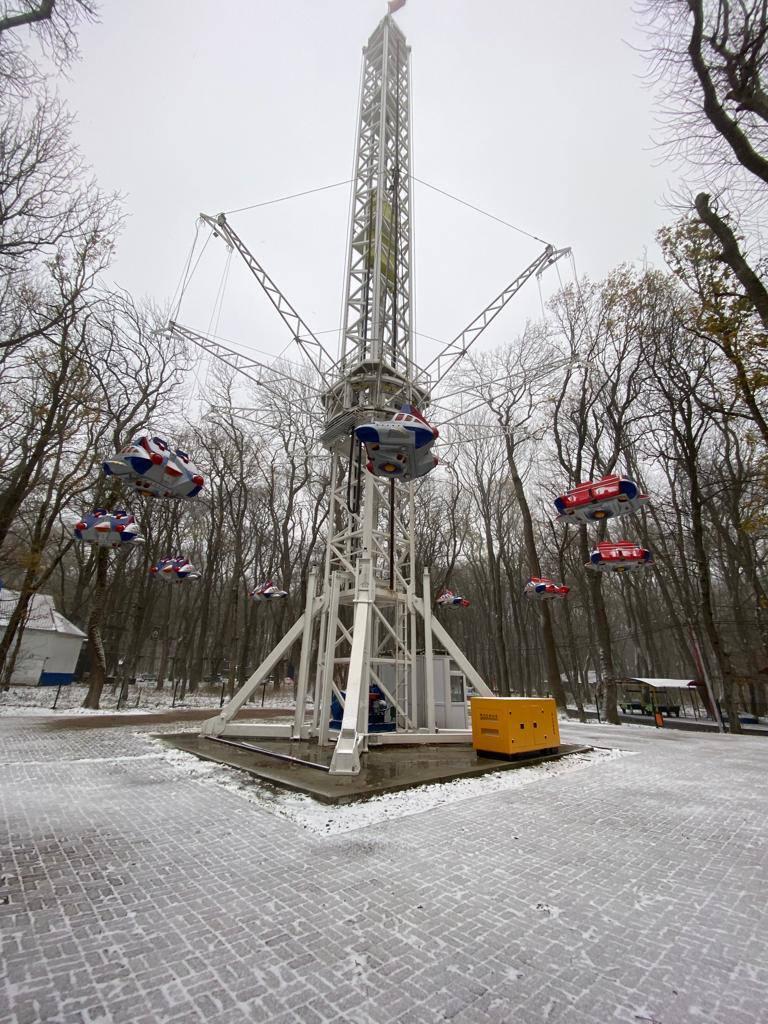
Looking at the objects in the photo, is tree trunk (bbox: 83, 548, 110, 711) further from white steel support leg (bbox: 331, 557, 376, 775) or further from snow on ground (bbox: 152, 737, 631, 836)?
white steel support leg (bbox: 331, 557, 376, 775)

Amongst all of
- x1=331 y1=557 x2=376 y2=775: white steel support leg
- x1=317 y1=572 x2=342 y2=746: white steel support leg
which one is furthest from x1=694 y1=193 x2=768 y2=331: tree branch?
x1=317 y1=572 x2=342 y2=746: white steel support leg

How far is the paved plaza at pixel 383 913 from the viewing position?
2.33 m

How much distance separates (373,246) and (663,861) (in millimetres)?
15137

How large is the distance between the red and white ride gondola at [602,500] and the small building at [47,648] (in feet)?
101

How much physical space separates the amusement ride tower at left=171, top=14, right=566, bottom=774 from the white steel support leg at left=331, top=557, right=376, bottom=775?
2 centimetres

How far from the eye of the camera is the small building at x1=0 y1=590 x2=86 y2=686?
28.4 metres

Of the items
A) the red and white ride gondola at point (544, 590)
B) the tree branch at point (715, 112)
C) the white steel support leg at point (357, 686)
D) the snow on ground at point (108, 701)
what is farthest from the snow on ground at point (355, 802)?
the snow on ground at point (108, 701)

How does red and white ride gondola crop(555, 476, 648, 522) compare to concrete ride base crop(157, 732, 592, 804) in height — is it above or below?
above

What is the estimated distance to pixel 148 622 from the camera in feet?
113

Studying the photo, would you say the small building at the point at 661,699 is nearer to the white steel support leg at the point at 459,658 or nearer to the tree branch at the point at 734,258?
the white steel support leg at the point at 459,658

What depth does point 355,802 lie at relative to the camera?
586 centimetres

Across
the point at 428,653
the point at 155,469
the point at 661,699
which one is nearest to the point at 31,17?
the point at 155,469

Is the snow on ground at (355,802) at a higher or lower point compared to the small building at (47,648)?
lower

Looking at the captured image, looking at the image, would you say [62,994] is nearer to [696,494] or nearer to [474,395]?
[696,494]
